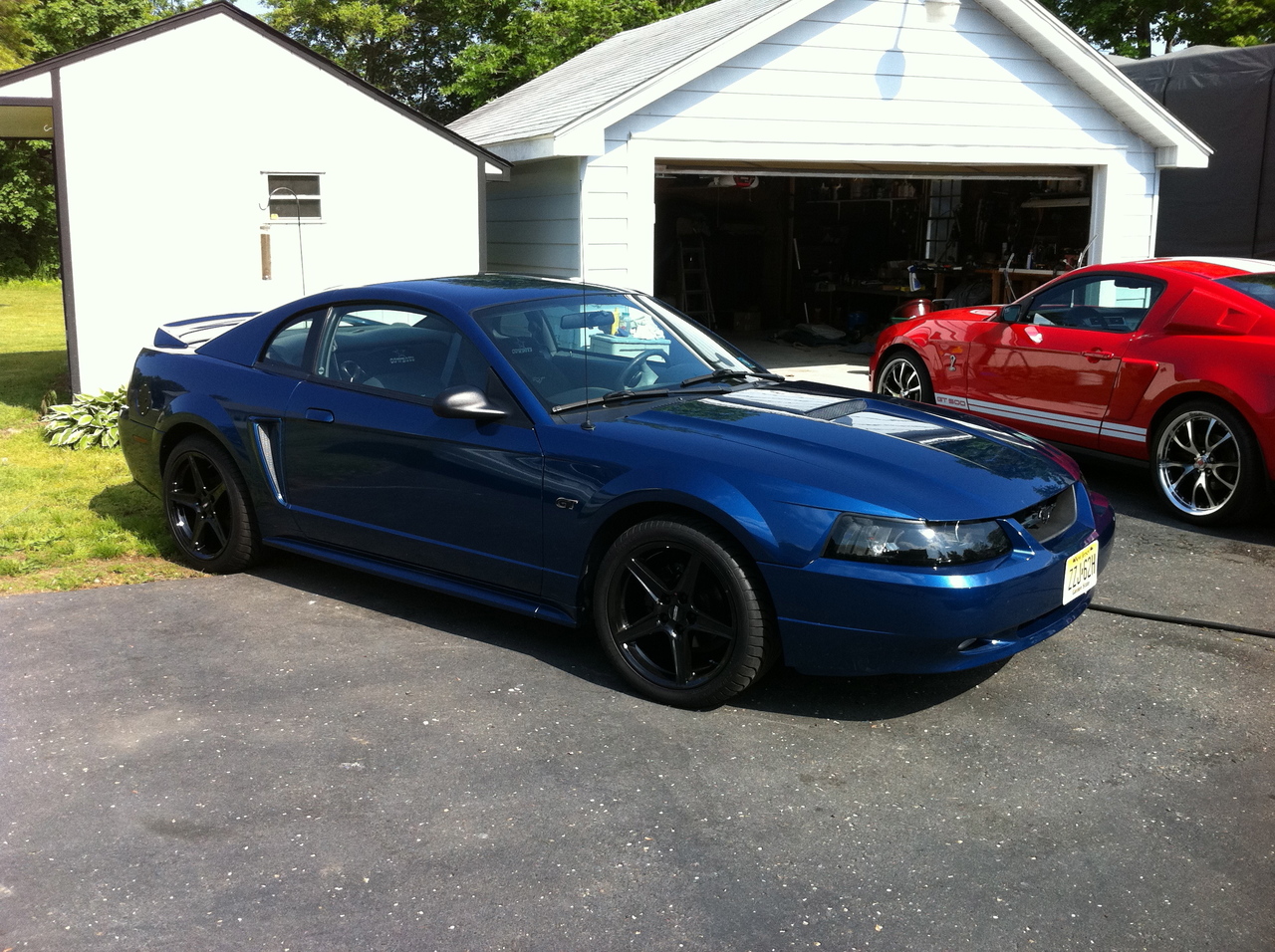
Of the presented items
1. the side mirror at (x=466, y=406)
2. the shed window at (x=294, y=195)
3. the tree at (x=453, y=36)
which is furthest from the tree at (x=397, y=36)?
the side mirror at (x=466, y=406)

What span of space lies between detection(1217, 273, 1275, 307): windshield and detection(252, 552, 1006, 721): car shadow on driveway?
367cm

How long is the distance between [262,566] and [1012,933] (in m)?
4.27

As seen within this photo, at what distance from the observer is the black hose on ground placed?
16.8ft

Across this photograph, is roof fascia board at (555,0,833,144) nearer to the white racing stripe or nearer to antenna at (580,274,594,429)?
the white racing stripe

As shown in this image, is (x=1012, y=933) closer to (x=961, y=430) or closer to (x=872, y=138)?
(x=961, y=430)

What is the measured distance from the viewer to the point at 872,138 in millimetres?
12203

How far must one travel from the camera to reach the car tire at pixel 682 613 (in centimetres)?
407

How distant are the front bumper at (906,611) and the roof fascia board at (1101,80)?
9544 millimetres

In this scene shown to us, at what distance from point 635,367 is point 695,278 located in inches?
586

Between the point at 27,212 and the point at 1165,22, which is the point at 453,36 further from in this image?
the point at 1165,22

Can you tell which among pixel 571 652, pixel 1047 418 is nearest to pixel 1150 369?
pixel 1047 418

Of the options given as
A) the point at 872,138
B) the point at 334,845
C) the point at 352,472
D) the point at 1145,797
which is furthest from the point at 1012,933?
the point at 872,138

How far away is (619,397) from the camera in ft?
15.9

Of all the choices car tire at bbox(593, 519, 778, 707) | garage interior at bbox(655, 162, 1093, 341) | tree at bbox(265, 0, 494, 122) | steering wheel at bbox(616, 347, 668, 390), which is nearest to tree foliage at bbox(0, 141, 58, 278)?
tree at bbox(265, 0, 494, 122)
